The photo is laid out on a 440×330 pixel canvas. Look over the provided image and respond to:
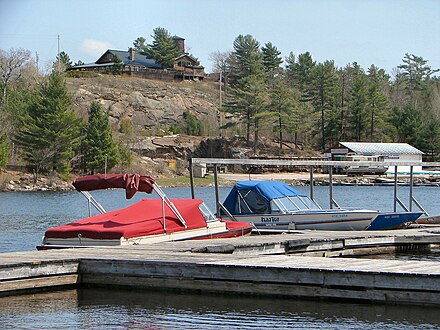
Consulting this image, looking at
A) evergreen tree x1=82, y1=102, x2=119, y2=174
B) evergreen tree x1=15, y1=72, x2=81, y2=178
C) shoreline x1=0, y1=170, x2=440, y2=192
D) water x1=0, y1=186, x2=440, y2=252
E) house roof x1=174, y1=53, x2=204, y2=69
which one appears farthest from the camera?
house roof x1=174, y1=53, x2=204, y2=69

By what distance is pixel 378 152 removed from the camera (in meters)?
103

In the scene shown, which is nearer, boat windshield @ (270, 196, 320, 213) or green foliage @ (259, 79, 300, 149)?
boat windshield @ (270, 196, 320, 213)

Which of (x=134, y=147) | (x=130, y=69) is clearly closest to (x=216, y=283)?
(x=134, y=147)

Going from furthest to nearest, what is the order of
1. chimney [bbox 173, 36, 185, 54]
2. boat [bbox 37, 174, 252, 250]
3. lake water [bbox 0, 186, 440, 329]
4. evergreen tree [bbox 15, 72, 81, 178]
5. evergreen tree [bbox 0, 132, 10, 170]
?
chimney [bbox 173, 36, 185, 54]
evergreen tree [bbox 15, 72, 81, 178]
evergreen tree [bbox 0, 132, 10, 170]
boat [bbox 37, 174, 252, 250]
lake water [bbox 0, 186, 440, 329]

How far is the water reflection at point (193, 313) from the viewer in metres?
15.4

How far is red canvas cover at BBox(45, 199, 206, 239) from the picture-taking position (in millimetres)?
22672

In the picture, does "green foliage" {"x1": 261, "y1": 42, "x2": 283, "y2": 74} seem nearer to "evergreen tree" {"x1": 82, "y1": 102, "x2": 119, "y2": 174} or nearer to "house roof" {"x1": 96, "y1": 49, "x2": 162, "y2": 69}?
"house roof" {"x1": 96, "y1": 49, "x2": 162, "y2": 69}

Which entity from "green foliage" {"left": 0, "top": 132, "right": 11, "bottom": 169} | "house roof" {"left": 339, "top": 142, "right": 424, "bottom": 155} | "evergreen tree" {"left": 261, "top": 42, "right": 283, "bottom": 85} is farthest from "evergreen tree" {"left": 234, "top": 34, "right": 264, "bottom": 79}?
"green foliage" {"left": 0, "top": 132, "right": 11, "bottom": 169}

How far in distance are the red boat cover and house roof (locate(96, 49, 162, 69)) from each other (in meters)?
119

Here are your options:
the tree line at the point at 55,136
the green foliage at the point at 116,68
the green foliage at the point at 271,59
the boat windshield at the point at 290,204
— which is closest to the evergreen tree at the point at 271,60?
the green foliage at the point at 271,59

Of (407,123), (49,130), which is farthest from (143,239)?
(407,123)

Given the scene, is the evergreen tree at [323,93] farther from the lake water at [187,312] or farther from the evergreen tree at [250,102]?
the lake water at [187,312]

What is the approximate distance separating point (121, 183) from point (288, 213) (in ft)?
24.1

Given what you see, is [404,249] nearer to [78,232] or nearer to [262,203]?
[262,203]
